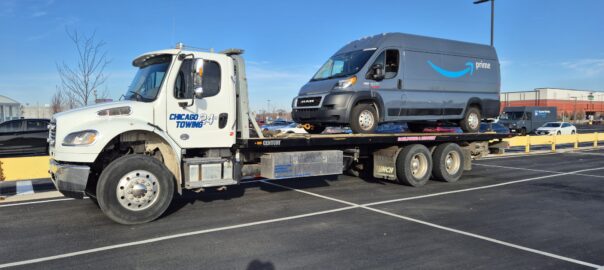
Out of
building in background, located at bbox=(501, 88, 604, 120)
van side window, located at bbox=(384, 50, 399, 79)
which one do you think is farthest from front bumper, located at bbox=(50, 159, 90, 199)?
building in background, located at bbox=(501, 88, 604, 120)

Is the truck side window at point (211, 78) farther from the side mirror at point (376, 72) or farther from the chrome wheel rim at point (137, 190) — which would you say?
the side mirror at point (376, 72)

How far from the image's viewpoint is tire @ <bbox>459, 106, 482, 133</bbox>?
467 inches

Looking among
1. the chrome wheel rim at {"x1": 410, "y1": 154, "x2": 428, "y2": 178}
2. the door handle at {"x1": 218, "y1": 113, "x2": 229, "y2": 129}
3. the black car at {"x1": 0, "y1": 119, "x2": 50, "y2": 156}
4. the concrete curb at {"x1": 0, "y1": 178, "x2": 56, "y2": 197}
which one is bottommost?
the concrete curb at {"x1": 0, "y1": 178, "x2": 56, "y2": 197}

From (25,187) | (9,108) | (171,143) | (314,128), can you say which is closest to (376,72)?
(314,128)

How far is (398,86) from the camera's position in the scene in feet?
33.4

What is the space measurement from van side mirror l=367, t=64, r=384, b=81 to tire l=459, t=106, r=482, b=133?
136 inches

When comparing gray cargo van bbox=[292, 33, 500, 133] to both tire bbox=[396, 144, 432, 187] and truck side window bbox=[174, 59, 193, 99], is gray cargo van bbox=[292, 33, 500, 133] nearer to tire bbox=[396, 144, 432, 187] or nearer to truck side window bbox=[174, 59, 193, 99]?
tire bbox=[396, 144, 432, 187]

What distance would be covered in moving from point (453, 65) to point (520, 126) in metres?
28.1

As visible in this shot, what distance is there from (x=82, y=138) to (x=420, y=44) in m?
7.80

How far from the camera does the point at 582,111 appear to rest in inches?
4001

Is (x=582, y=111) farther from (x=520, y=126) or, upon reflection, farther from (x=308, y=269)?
(x=308, y=269)

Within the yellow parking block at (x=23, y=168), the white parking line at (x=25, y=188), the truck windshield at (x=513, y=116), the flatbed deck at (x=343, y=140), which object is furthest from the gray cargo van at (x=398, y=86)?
the truck windshield at (x=513, y=116)

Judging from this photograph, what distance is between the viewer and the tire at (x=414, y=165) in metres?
10.0

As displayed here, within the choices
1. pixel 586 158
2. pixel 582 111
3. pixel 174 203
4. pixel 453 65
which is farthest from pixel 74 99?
pixel 582 111
